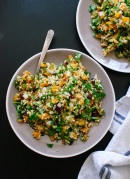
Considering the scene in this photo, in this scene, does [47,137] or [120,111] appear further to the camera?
[120,111]

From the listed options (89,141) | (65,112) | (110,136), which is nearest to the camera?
(65,112)

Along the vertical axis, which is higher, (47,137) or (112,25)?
(112,25)

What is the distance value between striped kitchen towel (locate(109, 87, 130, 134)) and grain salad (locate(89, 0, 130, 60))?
36 centimetres

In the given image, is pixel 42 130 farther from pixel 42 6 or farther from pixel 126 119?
pixel 42 6

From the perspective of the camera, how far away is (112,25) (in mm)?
1957

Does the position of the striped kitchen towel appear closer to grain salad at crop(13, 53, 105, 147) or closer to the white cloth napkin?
the white cloth napkin

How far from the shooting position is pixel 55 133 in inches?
74.2

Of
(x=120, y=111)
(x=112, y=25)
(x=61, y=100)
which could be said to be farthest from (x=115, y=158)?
(x=112, y=25)

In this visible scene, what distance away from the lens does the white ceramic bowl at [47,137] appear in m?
1.85

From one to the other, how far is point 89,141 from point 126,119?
0.37 metres

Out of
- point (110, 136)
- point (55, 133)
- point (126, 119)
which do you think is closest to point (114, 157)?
point (110, 136)

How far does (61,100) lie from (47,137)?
1.23 ft

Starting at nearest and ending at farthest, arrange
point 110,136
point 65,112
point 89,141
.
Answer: point 65,112 < point 89,141 < point 110,136

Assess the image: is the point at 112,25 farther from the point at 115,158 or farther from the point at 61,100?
the point at 115,158
